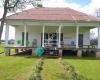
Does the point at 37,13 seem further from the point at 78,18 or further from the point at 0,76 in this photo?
the point at 0,76

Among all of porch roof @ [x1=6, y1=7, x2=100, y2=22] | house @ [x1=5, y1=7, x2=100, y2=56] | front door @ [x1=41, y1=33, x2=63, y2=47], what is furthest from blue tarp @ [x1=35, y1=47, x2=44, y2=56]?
front door @ [x1=41, y1=33, x2=63, y2=47]

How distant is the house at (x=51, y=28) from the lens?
34.2 metres

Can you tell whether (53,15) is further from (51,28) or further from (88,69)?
(88,69)

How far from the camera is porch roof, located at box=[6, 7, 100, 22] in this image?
113 ft

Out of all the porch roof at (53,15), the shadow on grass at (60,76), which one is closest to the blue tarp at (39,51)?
the porch roof at (53,15)

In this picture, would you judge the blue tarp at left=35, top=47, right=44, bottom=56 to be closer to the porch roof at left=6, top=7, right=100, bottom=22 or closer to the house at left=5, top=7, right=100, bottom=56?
the house at left=5, top=7, right=100, bottom=56

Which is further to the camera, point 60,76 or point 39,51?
point 39,51

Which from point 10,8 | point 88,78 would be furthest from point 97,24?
point 88,78

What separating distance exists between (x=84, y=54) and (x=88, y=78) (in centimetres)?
2157

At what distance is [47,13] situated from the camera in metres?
38.3

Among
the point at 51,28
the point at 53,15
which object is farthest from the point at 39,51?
the point at 51,28

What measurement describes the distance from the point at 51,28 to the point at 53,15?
2.60m

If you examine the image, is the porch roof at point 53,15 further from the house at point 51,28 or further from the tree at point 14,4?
the tree at point 14,4

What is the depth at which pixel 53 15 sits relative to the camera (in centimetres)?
3691
